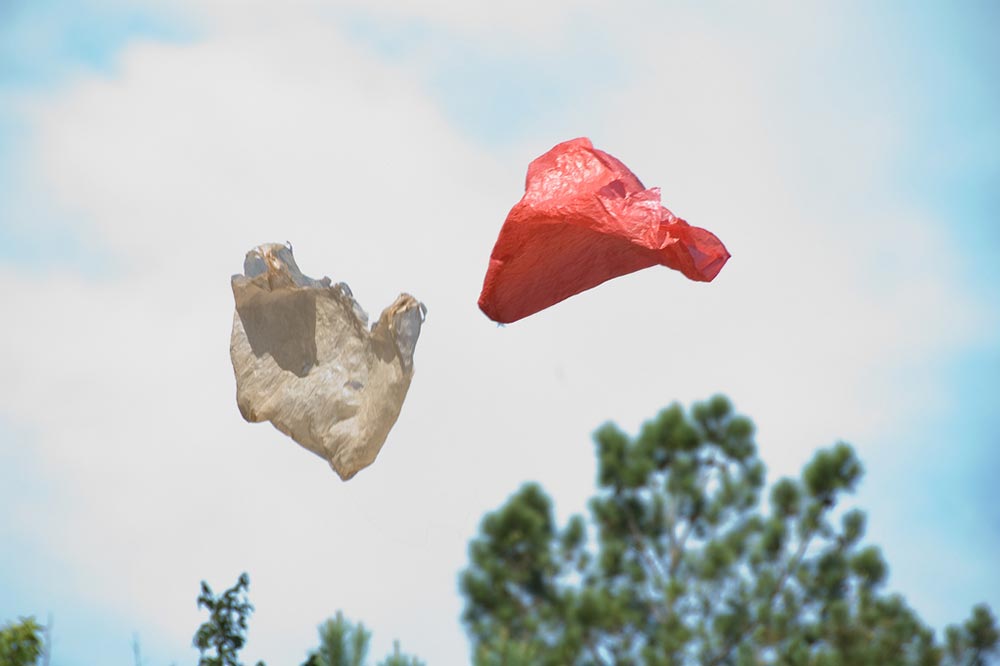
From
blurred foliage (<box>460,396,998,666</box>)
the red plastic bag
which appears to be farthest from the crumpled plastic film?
blurred foliage (<box>460,396,998,666</box>)

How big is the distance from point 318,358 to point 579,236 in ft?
2.69

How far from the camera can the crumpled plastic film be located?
12.4 feet

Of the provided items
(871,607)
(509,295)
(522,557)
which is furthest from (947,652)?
(509,295)

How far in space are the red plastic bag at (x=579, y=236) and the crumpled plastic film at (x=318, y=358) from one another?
318 millimetres

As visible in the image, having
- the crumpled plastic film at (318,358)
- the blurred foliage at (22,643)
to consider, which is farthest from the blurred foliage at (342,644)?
the blurred foliage at (22,643)

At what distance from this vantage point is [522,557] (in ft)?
33.5

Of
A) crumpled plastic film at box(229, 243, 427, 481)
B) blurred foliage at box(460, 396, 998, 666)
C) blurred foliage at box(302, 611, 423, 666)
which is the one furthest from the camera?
blurred foliage at box(460, 396, 998, 666)

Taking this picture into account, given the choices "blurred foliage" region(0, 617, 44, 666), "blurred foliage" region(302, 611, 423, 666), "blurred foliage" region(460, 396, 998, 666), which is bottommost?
"blurred foliage" region(302, 611, 423, 666)

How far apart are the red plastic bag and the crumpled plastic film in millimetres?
318

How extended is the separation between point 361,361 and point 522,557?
657 cm

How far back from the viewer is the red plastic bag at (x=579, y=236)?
383cm

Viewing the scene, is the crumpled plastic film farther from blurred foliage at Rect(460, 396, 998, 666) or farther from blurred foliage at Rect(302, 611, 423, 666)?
blurred foliage at Rect(460, 396, 998, 666)

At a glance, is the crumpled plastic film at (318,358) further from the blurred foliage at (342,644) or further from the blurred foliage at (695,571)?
the blurred foliage at (695,571)

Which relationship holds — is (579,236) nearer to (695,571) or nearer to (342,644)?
(342,644)
